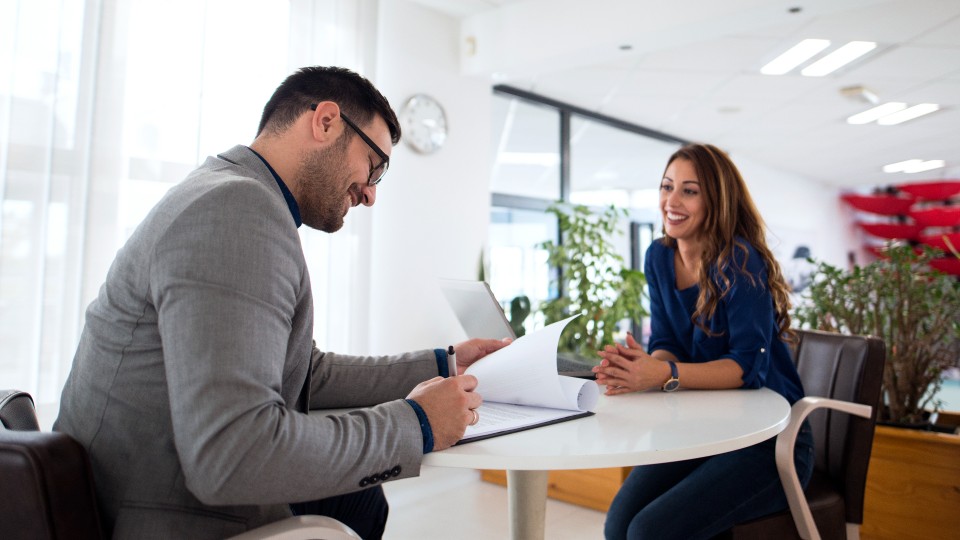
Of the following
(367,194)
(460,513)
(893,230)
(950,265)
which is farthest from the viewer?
(893,230)

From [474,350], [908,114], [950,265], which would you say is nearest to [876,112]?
[908,114]

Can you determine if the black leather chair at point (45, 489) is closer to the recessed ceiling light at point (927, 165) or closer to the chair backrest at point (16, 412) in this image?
the chair backrest at point (16, 412)

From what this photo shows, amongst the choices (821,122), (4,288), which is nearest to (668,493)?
(4,288)

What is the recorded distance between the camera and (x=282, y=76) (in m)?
3.12

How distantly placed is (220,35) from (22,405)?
2.24 meters

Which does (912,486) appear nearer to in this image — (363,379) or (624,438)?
(624,438)

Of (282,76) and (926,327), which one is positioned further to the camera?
(282,76)

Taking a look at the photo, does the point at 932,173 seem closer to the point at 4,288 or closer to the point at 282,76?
the point at 282,76

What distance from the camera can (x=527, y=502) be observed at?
4.57ft

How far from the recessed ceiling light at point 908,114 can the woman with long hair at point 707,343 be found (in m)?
5.38

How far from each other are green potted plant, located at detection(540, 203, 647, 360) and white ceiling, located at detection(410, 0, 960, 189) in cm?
115

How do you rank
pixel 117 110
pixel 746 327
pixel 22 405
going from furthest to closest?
1. pixel 117 110
2. pixel 746 327
3. pixel 22 405

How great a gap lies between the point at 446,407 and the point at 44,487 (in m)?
0.52

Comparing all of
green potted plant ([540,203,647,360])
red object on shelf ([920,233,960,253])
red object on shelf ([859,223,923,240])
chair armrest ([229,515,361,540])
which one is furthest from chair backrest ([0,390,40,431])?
red object on shelf ([859,223,923,240])
